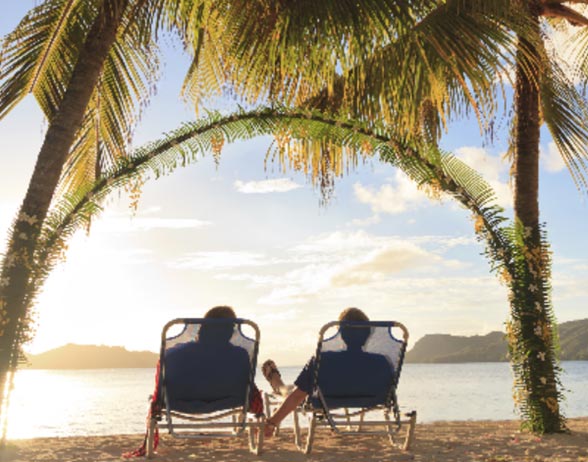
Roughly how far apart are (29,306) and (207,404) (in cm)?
241

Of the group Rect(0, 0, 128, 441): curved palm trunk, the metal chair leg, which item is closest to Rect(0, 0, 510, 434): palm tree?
Rect(0, 0, 128, 441): curved palm trunk

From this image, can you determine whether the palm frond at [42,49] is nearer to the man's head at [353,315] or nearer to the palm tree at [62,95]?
the palm tree at [62,95]

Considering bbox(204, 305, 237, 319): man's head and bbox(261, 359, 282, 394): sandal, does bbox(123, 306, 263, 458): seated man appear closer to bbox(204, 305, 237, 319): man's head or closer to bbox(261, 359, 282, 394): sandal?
bbox(204, 305, 237, 319): man's head

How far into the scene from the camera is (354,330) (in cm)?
533

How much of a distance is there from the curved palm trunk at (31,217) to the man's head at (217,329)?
236 cm

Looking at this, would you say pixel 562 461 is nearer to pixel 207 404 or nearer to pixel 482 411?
pixel 207 404

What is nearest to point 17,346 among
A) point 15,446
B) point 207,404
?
point 15,446

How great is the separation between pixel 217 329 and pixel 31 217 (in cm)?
261

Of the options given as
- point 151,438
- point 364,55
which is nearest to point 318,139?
point 364,55

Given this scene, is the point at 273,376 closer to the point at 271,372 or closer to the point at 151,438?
the point at 271,372

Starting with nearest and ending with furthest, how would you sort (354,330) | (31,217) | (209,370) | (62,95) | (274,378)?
(209,370)
(354,330)
(274,378)
(31,217)
(62,95)

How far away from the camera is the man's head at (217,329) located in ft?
16.5

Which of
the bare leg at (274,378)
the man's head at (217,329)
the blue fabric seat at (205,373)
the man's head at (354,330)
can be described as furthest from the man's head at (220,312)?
the bare leg at (274,378)

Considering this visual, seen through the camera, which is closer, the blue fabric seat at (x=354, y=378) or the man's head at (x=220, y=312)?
the man's head at (x=220, y=312)
